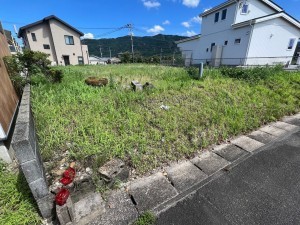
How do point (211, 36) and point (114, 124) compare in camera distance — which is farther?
point (211, 36)

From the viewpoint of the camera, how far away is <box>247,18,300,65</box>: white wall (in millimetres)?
11516

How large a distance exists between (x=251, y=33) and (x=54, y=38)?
2228 centimetres

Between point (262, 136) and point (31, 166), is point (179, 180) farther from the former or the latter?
point (262, 136)

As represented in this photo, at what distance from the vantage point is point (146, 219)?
1.59 metres

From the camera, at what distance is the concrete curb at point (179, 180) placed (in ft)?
5.62

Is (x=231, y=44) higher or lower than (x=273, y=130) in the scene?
higher

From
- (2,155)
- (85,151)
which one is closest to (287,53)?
(85,151)

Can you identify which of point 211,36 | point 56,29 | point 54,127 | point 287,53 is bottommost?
point 54,127

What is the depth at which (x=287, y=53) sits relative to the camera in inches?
520

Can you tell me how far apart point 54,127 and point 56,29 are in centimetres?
2368

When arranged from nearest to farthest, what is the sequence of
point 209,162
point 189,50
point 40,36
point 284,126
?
point 209,162, point 284,126, point 189,50, point 40,36

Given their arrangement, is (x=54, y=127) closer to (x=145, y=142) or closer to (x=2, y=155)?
(x=2, y=155)

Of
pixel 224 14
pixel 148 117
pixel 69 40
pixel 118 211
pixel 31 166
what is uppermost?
pixel 224 14

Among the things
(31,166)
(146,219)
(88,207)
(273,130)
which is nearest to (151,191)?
(146,219)
